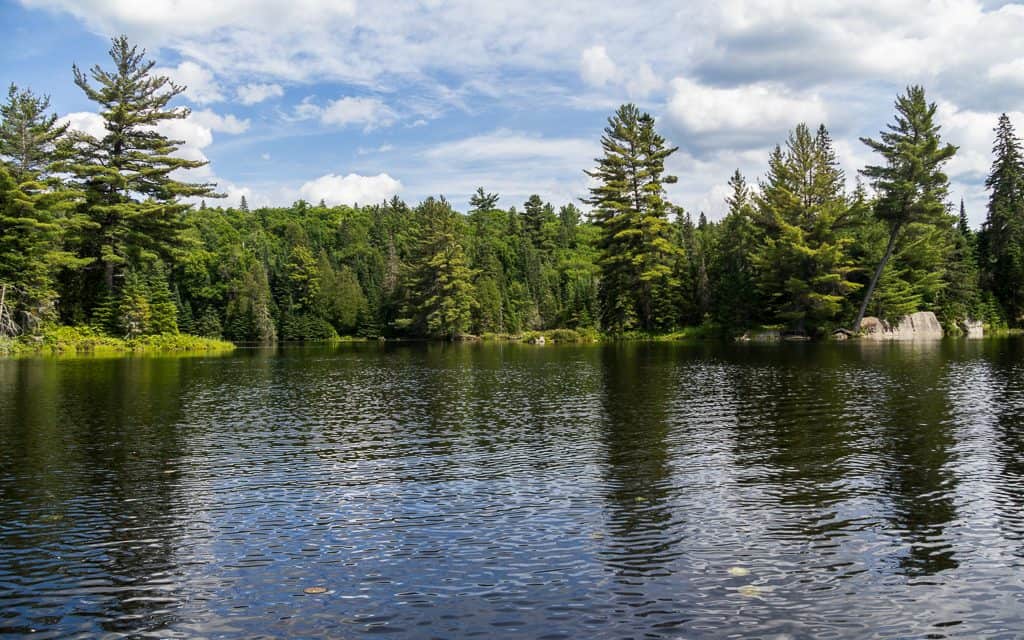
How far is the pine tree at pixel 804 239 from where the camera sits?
6919 centimetres

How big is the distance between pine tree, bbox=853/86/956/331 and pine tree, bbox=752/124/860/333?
4.59 metres

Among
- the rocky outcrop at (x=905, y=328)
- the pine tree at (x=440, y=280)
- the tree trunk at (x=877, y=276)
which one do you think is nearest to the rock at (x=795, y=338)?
the tree trunk at (x=877, y=276)

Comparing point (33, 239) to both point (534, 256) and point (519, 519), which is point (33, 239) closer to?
point (519, 519)

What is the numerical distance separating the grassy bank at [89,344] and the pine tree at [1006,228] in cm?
8339

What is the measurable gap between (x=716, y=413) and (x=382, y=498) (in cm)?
1213

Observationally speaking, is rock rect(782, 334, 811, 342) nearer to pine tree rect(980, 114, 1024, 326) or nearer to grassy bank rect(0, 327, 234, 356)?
pine tree rect(980, 114, 1024, 326)

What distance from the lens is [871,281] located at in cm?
6944

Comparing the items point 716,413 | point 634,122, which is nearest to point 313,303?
point 634,122

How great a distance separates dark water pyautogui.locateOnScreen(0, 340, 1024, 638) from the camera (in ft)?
23.9

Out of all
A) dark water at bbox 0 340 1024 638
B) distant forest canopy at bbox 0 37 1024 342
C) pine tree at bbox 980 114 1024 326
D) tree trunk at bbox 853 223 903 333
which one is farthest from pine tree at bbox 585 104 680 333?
dark water at bbox 0 340 1024 638

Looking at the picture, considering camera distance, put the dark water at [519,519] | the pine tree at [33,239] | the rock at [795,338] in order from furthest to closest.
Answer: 1. the rock at [795,338]
2. the pine tree at [33,239]
3. the dark water at [519,519]

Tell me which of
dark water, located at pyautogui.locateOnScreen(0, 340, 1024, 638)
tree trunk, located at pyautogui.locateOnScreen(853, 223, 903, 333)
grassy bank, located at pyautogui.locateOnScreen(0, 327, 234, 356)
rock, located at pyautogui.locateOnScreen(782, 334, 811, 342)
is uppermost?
tree trunk, located at pyautogui.locateOnScreen(853, 223, 903, 333)

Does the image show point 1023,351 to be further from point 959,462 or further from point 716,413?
point 959,462

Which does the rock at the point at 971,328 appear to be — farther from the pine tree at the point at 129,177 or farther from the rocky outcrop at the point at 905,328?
the pine tree at the point at 129,177
